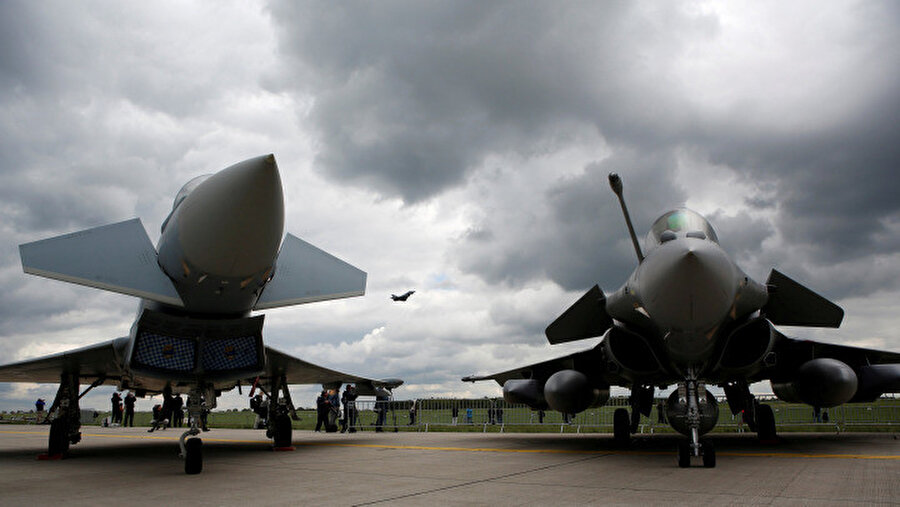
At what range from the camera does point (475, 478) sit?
6.01m

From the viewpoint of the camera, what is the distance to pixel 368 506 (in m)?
4.37

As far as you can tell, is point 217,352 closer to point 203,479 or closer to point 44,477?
Answer: point 203,479

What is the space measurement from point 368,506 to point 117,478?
3.89m

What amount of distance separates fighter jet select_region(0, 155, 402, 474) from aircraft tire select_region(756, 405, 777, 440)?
25.8ft

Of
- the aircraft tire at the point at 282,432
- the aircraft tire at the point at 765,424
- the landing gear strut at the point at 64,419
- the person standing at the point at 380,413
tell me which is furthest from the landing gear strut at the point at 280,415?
the aircraft tire at the point at 765,424

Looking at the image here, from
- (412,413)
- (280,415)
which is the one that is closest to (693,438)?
(280,415)

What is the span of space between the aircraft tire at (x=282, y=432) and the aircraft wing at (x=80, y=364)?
278cm

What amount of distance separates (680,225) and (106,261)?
710 cm

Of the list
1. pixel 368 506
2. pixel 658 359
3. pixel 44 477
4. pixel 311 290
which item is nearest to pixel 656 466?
pixel 658 359

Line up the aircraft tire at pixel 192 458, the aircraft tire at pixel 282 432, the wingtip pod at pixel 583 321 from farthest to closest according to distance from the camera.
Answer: the aircraft tire at pixel 282 432
the wingtip pod at pixel 583 321
the aircraft tire at pixel 192 458

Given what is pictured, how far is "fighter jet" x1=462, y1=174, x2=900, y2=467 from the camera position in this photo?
6184 mm

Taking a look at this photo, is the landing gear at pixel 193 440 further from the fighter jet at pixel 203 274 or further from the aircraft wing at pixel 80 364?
the aircraft wing at pixel 80 364

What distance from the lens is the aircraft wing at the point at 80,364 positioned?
9.09 metres

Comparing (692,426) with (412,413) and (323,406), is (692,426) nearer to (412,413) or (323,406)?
(323,406)
